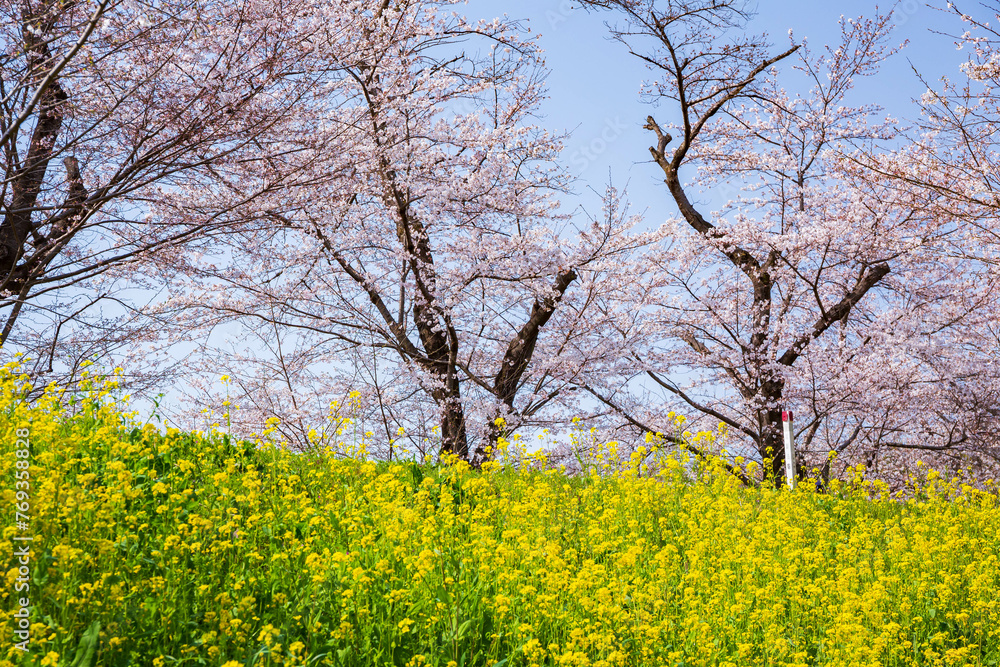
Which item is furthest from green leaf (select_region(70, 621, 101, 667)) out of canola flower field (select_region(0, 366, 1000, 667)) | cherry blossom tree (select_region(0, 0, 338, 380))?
cherry blossom tree (select_region(0, 0, 338, 380))

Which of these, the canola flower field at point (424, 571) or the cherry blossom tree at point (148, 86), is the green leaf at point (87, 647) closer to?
the canola flower field at point (424, 571)

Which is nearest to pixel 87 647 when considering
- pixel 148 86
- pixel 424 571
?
pixel 424 571

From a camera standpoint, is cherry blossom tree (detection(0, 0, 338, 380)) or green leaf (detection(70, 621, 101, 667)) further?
cherry blossom tree (detection(0, 0, 338, 380))

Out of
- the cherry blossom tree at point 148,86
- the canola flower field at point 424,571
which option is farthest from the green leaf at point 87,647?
the cherry blossom tree at point 148,86

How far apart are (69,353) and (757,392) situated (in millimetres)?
11785

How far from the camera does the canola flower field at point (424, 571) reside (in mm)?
3619

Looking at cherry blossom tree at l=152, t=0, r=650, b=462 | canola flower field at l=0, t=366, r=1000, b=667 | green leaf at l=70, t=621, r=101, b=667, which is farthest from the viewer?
cherry blossom tree at l=152, t=0, r=650, b=462

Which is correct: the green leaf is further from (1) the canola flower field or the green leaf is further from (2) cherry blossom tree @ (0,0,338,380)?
(2) cherry blossom tree @ (0,0,338,380)

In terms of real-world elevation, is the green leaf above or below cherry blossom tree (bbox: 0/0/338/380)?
below

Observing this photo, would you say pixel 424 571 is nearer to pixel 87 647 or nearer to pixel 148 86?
pixel 87 647

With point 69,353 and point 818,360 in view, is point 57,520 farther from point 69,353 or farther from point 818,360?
Answer: point 818,360

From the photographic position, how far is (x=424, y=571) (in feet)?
13.9

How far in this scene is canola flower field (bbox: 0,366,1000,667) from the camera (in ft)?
11.9

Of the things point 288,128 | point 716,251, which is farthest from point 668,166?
point 288,128
